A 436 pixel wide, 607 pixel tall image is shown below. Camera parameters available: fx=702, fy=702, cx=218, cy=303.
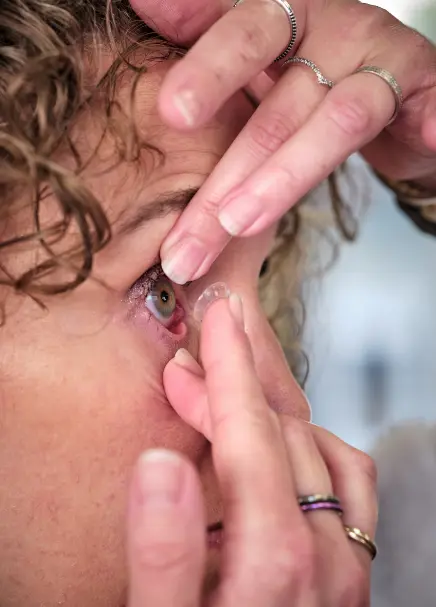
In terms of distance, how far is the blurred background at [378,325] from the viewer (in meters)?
1.85

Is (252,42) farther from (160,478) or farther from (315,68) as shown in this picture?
(160,478)

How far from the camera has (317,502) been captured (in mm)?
620

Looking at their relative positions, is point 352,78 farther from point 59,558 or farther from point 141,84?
point 59,558

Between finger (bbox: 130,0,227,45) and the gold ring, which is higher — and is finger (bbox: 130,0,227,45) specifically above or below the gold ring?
above

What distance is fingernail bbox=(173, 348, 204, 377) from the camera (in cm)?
72

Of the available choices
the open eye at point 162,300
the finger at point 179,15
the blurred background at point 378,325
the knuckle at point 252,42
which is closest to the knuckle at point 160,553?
the open eye at point 162,300

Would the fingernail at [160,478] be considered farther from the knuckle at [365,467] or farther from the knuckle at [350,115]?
the knuckle at [350,115]

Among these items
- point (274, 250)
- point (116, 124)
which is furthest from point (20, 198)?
point (274, 250)

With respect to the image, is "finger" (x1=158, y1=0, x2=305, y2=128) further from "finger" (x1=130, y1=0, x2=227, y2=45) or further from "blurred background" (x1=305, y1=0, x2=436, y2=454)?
"blurred background" (x1=305, y1=0, x2=436, y2=454)

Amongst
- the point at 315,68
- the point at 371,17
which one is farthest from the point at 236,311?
the point at 371,17

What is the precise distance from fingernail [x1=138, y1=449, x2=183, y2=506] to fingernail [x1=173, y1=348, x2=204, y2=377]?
235 millimetres

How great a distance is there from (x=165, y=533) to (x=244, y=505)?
0.11m

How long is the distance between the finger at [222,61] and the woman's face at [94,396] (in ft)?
0.31

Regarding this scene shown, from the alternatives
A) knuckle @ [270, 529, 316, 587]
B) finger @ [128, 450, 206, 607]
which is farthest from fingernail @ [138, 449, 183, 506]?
knuckle @ [270, 529, 316, 587]
